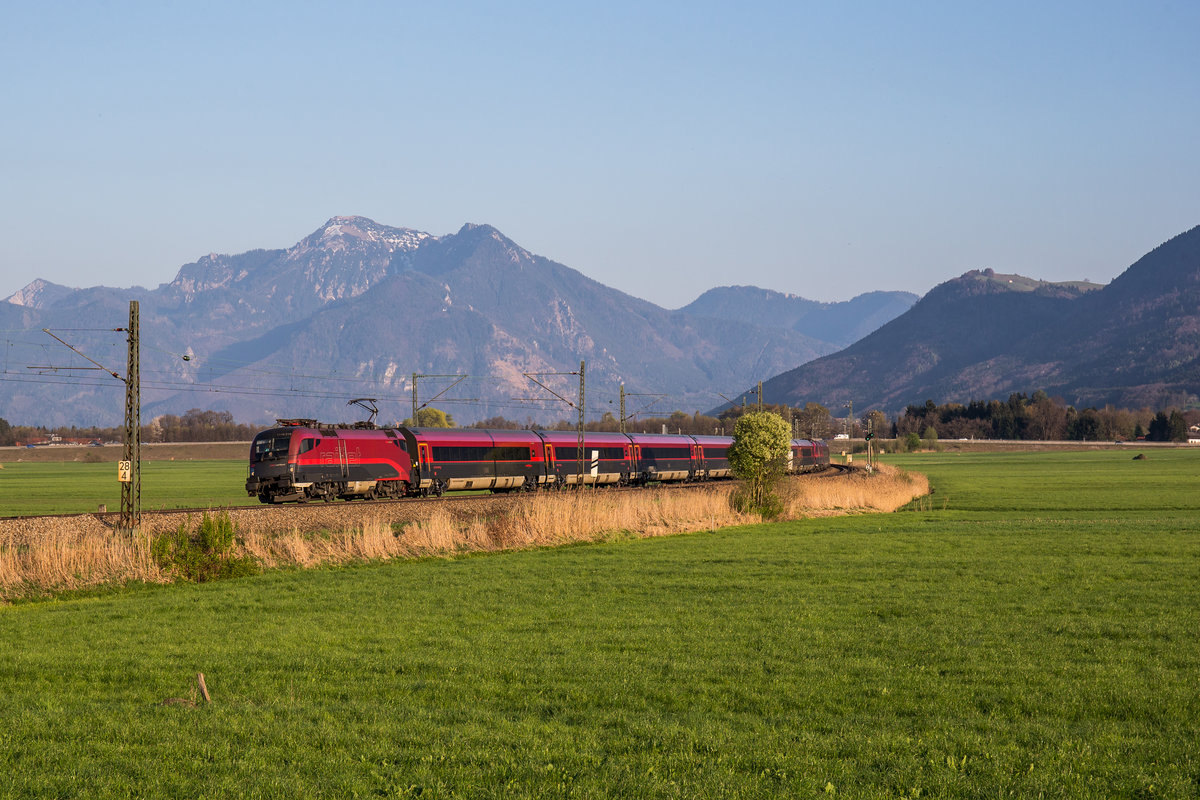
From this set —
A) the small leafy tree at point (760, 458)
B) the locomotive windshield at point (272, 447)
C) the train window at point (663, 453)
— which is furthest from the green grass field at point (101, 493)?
the train window at point (663, 453)

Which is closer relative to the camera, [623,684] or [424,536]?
[623,684]

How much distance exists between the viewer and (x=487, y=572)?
28.2 metres

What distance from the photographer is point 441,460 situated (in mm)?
58531

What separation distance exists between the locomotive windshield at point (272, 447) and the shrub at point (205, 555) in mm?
19136

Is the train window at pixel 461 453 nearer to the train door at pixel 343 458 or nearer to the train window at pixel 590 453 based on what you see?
the train door at pixel 343 458

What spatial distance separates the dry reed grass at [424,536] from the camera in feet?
85.4

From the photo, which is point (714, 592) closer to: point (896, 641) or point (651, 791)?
point (896, 641)

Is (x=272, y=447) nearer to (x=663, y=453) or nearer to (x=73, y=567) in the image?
(x=73, y=567)

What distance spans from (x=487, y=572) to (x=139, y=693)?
14.1 metres

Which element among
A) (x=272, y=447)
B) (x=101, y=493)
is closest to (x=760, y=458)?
(x=272, y=447)

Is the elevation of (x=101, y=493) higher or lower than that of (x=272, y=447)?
lower

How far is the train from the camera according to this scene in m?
49.3

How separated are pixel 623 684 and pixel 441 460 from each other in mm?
45014

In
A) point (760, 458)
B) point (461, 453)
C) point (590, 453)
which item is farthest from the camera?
point (590, 453)
